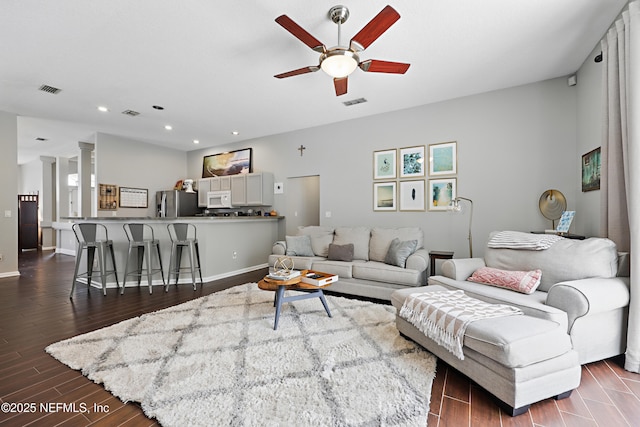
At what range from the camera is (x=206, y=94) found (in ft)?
13.6

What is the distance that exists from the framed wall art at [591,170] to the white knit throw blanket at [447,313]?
2.10 m

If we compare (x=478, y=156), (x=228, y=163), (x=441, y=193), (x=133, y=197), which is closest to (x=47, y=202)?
(x=133, y=197)

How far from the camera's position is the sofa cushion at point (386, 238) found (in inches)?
164

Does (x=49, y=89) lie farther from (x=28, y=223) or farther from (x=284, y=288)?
(x=28, y=223)

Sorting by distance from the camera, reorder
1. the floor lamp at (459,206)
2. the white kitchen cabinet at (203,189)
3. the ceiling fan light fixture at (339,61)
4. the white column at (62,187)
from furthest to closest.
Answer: the white column at (62,187) → the white kitchen cabinet at (203,189) → the floor lamp at (459,206) → the ceiling fan light fixture at (339,61)

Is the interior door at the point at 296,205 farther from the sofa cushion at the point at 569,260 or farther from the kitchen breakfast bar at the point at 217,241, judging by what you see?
the sofa cushion at the point at 569,260

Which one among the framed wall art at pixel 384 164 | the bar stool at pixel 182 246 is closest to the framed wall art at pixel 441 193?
the framed wall art at pixel 384 164

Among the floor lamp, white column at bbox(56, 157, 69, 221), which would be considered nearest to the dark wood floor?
the floor lamp

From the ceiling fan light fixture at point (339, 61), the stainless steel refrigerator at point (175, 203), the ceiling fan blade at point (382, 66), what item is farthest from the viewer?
the stainless steel refrigerator at point (175, 203)

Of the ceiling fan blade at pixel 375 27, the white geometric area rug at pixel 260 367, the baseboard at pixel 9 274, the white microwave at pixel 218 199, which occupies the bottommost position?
the white geometric area rug at pixel 260 367

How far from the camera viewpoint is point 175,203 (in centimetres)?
679

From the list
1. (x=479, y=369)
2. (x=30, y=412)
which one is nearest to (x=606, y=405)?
(x=479, y=369)

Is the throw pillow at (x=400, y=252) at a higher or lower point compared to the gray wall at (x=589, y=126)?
lower

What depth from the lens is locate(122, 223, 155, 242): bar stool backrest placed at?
4.09 meters
